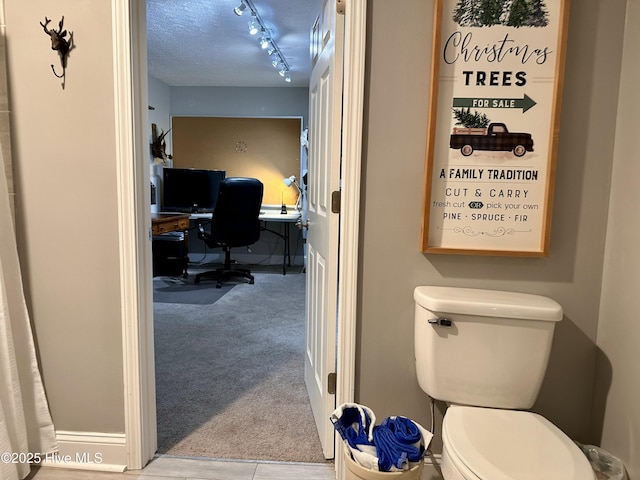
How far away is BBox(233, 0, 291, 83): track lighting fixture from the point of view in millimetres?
2838

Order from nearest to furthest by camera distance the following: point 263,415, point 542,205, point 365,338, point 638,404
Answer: point 638,404 → point 542,205 → point 365,338 → point 263,415

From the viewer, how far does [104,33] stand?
1479mm

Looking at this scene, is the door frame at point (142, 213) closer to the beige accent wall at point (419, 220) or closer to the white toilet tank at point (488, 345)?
the beige accent wall at point (419, 220)

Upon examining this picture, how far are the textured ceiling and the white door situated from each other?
1222mm

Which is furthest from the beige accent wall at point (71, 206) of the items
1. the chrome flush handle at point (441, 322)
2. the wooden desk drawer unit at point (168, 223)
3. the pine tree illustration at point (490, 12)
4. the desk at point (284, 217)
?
the desk at point (284, 217)

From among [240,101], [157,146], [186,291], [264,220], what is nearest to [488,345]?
[186,291]

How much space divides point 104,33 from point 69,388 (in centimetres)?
136

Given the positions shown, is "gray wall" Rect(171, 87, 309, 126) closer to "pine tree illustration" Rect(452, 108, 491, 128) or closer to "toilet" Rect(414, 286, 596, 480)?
"pine tree illustration" Rect(452, 108, 491, 128)

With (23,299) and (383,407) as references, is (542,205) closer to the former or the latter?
(383,407)

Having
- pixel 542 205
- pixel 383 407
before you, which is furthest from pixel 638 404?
pixel 383 407

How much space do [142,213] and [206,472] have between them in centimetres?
103

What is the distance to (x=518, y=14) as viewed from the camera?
1367 mm

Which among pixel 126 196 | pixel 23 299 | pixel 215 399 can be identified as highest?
pixel 126 196

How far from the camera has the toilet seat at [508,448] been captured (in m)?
1.01
